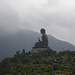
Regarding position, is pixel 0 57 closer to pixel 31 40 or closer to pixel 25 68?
pixel 31 40

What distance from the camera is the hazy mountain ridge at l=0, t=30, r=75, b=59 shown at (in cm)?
13762

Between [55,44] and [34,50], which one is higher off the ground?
[55,44]

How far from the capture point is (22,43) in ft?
500

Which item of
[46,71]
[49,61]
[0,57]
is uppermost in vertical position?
[0,57]

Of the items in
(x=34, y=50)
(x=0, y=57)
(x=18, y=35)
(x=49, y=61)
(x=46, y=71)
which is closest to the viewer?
(x=46, y=71)

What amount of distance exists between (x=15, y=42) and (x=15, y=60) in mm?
113349

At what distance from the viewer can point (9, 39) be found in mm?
159875

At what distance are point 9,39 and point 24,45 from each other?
1782cm

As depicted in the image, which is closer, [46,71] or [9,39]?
[46,71]

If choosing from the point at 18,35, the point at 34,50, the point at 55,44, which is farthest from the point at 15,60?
the point at 18,35

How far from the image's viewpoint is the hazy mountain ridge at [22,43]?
13762cm

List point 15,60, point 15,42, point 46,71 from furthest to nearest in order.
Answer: point 15,42
point 15,60
point 46,71

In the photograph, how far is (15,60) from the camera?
41781 millimetres

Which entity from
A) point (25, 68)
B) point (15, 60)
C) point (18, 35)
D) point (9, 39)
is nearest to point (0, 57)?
point (9, 39)
